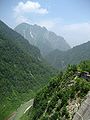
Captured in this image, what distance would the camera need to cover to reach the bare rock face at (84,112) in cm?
4029

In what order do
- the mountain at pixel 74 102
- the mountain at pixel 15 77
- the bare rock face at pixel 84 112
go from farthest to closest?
the mountain at pixel 15 77 → the mountain at pixel 74 102 → the bare rock face at pixel 84 112

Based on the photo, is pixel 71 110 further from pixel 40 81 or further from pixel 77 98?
pixel 40 81

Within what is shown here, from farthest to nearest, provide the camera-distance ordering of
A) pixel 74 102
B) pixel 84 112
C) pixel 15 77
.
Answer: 1. pixel 15 77
2. pixel 74 102
3. pixel 84 112

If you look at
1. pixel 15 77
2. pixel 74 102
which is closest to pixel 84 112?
pixel 74 102

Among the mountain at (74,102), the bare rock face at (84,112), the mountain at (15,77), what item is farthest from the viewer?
the mountain at (15,77)

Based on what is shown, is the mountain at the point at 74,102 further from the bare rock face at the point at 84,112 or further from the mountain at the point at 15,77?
the mountain at the point at 15,77

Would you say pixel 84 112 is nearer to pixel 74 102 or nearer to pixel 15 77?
pixel 74 102

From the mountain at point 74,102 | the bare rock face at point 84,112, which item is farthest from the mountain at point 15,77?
the bare rock face at point 84,112

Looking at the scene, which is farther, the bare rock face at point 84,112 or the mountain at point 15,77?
the mountain at point 15,77

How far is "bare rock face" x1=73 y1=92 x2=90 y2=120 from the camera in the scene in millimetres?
40294

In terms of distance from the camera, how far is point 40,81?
536 ft

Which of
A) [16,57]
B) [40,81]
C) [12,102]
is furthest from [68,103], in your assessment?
[16,57]

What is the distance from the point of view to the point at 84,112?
41250 mm

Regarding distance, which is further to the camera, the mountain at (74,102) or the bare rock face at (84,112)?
the mountain at (74,102)
